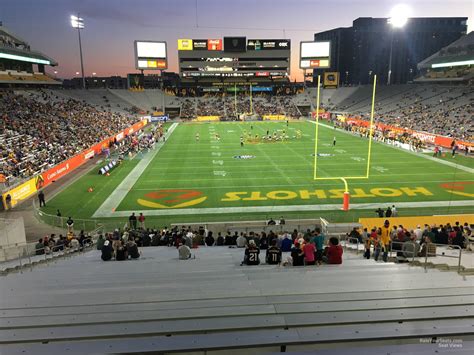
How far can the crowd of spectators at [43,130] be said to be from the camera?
2328 cm

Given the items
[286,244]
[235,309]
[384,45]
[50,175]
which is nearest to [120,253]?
[286,244]

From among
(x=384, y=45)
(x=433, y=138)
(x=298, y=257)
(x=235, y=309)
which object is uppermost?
(x=384, y=45)

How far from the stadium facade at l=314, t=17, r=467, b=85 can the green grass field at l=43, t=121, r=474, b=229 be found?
139 m

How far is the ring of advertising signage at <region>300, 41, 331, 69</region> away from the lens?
70.7 m

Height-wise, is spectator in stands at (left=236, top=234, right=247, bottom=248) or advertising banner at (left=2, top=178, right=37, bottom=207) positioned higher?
spectator in stands at (left=236, top=234, right=247, bottom=248)

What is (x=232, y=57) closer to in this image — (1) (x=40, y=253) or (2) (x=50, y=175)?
(2) (x=50, y=175)

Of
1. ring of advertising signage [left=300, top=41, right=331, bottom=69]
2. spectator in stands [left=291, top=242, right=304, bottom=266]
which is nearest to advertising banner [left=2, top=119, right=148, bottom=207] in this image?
spectator in stands [left=291, top=242, right=304, bottom=266]

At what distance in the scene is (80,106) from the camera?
47469 mm

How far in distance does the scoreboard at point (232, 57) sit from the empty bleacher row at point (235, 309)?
7088cm

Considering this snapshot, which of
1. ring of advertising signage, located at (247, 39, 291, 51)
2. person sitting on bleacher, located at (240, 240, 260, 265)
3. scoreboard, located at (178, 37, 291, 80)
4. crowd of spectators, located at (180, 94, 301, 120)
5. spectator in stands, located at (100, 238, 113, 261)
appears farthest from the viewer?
ring of advertising signage, located at (247, 39, 291, 51)

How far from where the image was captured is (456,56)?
161ft

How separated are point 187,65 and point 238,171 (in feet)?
177

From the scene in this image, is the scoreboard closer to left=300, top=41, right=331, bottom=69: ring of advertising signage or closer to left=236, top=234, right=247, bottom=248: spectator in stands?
left=300, top=41, right=331, bottom=69: ring of advertising signage

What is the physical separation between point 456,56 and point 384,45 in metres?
130
